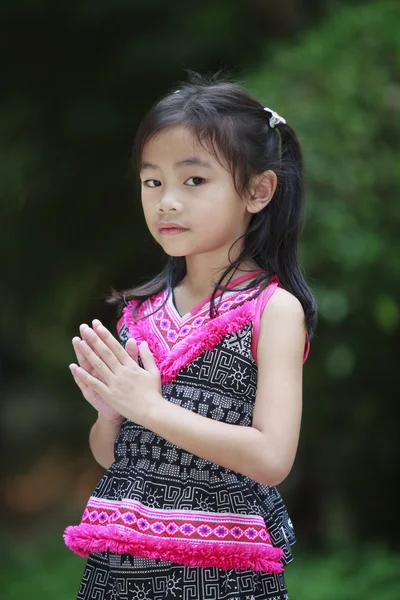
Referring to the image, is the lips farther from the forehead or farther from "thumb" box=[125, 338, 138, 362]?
"thumb" box=[125, 338, 138, 362]

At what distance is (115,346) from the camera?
73.9 inches

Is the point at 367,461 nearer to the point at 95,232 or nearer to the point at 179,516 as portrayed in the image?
the point at 95,232

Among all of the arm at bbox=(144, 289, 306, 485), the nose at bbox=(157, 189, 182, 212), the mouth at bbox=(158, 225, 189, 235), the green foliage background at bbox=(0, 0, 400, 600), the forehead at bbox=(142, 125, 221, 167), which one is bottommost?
the arm at bbox=(144, 289, 306, 485)

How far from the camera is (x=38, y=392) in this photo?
24.4ft

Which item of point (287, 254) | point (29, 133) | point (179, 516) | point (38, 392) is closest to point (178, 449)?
point (179, 516)

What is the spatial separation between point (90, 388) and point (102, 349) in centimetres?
12

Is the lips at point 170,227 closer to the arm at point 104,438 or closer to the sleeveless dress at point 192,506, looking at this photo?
the sleeveless dress at point 192,506

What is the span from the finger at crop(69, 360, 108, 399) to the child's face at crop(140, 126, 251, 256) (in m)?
0.31

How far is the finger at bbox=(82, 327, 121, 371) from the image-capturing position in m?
1.87

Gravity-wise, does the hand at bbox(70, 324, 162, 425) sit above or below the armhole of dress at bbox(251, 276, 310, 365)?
below

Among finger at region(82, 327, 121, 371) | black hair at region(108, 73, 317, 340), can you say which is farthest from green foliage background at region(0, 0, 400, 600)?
finger at region(82, 327, 121, 371)

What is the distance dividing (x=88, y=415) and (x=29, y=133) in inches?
86.4

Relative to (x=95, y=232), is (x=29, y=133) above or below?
above

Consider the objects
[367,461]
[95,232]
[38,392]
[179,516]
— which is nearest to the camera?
[179,516]
